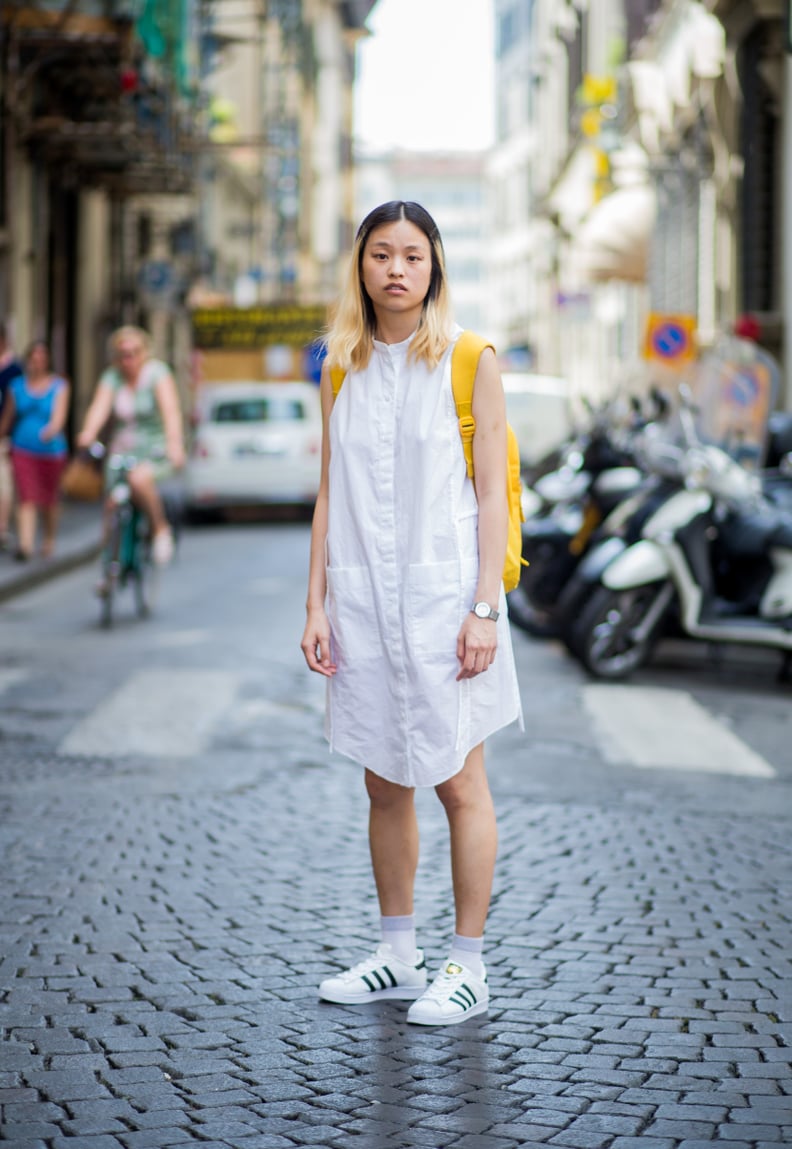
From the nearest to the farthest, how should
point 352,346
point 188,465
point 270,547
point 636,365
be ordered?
point 352,346
point 636,365
point 270,547
point 188,465

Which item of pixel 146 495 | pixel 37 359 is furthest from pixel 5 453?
pixel 146 495

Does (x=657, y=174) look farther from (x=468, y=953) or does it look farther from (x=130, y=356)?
(x=468, y=953)

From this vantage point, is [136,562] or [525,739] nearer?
[525,739]

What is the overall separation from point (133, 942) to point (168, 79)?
22514mm

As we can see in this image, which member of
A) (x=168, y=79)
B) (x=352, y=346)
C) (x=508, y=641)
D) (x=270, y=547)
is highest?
(x=168, y=79)

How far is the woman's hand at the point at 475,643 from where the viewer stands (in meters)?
4.09

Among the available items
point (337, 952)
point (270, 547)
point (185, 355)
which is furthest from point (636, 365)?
point (185, 355)

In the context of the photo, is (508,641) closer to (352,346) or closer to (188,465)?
(352,346)

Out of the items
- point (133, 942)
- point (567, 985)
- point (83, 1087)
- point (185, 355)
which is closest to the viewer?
point (83, 1087)

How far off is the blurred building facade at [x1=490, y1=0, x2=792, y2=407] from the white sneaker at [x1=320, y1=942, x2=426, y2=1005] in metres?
7.01

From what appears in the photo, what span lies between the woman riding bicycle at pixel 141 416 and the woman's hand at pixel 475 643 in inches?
318

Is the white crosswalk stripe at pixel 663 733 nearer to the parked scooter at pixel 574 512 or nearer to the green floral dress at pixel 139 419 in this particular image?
the parked scooter at pixel 574 512

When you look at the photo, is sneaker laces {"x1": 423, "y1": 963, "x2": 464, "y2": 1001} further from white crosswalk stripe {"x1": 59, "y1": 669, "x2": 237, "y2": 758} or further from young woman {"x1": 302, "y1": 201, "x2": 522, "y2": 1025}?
white crosswalk stripe {"x1": 59, "y1": 669, "x2": 237, "y2": 758}

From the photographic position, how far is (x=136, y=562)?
486 inches
